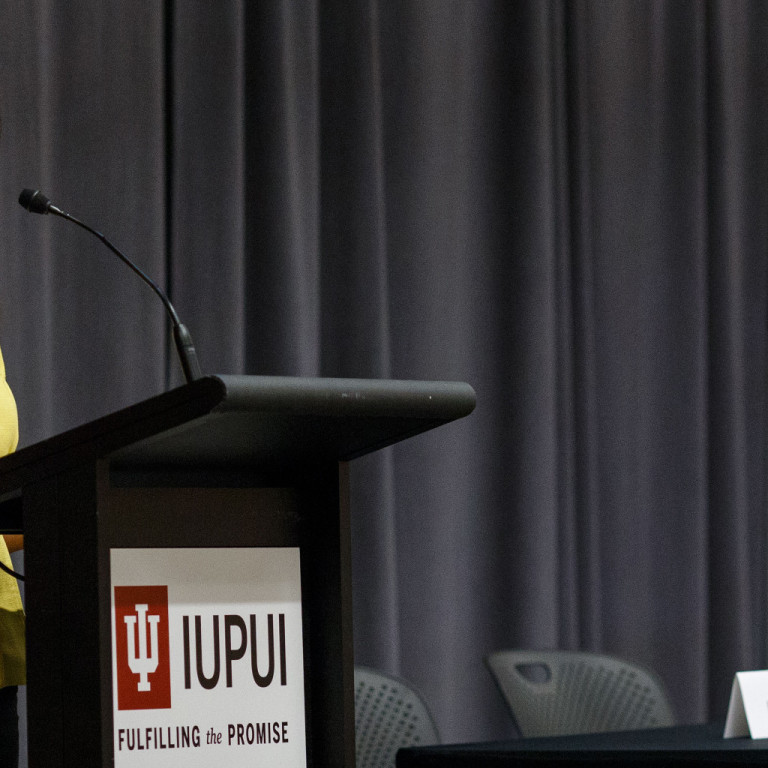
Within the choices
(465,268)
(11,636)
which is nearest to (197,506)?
(11,636)

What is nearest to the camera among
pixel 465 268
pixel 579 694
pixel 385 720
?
pixel 385 720

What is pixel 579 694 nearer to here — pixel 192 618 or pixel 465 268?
pixel 465 268

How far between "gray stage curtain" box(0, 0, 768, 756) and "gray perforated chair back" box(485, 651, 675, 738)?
483mm

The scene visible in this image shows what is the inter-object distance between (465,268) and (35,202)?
1.97m

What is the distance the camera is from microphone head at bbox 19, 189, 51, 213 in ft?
5.15

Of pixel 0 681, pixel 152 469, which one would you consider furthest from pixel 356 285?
pixel 152 469

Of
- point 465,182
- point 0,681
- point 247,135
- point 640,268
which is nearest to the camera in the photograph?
point 0,681

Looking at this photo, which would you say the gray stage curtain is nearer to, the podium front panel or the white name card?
the white name card

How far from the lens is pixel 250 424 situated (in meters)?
0.92

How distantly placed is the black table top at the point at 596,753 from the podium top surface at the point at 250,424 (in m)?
0.75

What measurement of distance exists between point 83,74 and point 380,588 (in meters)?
1.40

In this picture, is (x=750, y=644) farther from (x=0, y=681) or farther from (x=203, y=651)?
(x=203, y=651)

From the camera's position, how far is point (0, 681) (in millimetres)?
1396

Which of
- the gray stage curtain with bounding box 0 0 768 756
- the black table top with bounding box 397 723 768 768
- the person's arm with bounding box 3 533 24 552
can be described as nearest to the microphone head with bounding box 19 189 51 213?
the person's arm with bounding box 3 533 24 552
